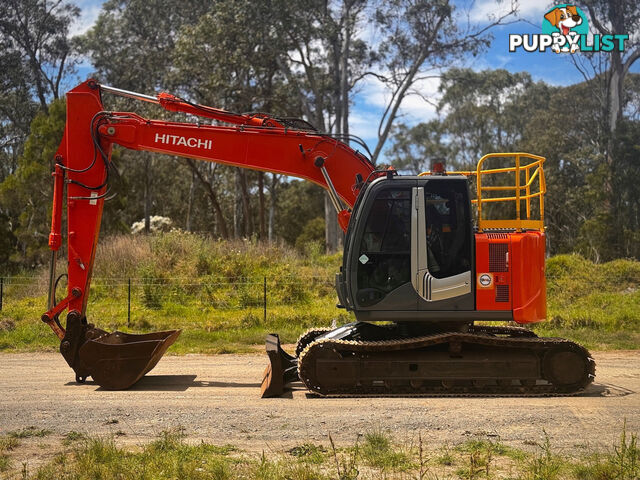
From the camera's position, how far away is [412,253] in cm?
862

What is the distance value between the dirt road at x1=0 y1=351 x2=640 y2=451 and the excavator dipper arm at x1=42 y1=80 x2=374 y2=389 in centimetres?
53

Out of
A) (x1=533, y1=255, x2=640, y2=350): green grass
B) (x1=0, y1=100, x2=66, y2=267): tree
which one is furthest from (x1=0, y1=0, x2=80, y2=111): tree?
(x1=533, y1=255, x2=640, y2=350): green grass

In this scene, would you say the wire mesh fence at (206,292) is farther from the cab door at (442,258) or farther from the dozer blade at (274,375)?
the cab door at (442,258)

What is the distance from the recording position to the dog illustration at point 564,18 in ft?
101

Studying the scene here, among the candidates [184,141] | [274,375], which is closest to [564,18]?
[184,141]

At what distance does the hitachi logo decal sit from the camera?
9.93m

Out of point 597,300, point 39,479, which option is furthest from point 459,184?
point 597,300

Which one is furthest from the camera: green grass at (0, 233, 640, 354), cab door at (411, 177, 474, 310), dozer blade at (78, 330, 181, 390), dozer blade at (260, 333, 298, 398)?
green grass at (0, 233, 640, 354)

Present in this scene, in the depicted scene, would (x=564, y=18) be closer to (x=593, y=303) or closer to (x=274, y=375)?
(x=593, y=303)

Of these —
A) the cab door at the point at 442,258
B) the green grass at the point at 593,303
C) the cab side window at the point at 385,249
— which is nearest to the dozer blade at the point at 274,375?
the cab side window at the point at 385,249

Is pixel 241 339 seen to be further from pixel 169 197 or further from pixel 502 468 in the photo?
pixel 169 197

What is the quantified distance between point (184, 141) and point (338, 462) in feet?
18.2

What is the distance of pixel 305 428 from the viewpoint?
23.6 feet

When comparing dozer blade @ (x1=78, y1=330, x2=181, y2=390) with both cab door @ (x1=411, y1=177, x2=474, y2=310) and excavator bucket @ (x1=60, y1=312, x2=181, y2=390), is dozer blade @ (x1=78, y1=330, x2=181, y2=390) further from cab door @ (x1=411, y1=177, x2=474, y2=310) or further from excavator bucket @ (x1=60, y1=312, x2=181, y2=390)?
cab door @ (x1=411, y1=177, x2=474, y2=310)
